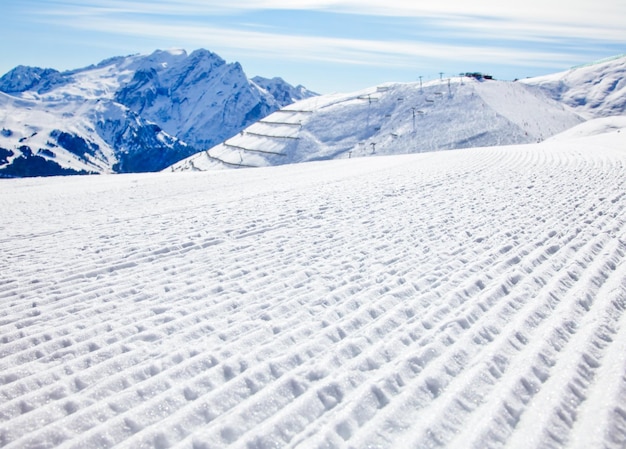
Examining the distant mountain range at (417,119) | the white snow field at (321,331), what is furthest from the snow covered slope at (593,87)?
the white snow field at (321,331)

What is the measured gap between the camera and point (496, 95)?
108 m

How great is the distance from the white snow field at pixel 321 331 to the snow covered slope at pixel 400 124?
74456mm

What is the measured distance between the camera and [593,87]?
132250mm

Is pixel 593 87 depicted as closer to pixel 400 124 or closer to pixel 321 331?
pixel 400 124

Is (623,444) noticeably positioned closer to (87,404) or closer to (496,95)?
(87,404)

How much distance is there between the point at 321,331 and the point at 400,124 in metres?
97.2

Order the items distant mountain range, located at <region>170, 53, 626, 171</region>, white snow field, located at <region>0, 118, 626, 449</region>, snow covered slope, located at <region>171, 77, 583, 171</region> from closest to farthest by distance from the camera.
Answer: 1. white snow field, located at <region>0, 118, 626, 449</region>
2. snow covered slope, located at <region>171, 77, 583, 171</region>
3. distant mountain range, located at <region>170, 53, 626, 171</region>

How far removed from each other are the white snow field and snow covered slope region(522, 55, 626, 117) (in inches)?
4868

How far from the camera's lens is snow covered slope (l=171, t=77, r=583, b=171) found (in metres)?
86.3

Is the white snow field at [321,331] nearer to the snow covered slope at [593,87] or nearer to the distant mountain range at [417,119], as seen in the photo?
the distant mountain range at [417,119]

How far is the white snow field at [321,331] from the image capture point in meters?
4.47

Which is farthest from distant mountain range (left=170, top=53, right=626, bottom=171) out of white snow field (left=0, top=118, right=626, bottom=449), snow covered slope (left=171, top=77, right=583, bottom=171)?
white snow field (left=0, top=118, right=626, bottom=449)

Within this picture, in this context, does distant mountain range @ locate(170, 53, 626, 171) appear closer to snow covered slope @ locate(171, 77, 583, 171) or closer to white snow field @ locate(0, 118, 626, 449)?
snow covered slope @ locate(171, 77, 583, 171)

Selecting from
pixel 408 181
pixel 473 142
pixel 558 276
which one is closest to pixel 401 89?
pixel 473 142
